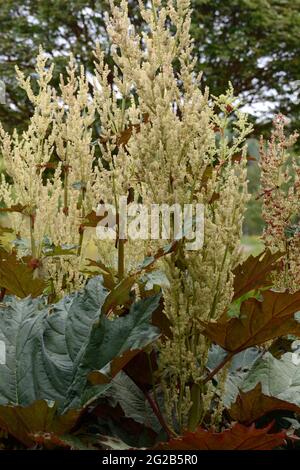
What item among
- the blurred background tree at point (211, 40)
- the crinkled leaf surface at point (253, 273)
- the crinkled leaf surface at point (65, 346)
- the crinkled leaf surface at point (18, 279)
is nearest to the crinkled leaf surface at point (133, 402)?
the crinkled leaf surface at point (65, 346)

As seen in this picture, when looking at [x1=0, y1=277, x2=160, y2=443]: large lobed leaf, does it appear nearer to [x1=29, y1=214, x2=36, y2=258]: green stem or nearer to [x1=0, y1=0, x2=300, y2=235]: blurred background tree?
[x1=29, y1=214, x2=36, y2=258]: green stem

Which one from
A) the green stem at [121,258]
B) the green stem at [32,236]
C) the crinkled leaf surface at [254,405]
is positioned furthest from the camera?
the green stem at [32,236]

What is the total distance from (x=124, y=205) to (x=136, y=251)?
184 mm

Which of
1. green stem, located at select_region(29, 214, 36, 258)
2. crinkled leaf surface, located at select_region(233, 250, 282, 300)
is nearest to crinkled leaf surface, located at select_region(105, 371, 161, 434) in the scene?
crinkled leaf surface, located at select_region(233, 250, 282, 300)

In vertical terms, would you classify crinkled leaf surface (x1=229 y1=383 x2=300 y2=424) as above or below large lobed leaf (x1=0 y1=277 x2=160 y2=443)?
below

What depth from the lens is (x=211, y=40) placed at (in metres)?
12.9

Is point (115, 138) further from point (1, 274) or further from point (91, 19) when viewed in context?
point (91, 19)

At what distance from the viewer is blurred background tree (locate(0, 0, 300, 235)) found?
41.1ft

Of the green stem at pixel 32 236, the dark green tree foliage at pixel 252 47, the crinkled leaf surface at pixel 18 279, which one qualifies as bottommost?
the crinkled leaf surface at pixel 18 279

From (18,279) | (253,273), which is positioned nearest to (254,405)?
(253,273)

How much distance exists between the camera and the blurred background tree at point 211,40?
41.1 feet

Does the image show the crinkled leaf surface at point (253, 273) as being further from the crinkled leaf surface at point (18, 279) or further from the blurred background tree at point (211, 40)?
the blurred background tree at point (211, 40)
